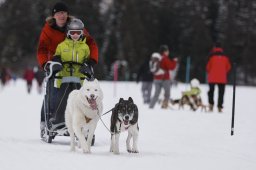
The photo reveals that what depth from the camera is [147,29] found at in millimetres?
77875

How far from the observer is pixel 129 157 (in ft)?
26.1

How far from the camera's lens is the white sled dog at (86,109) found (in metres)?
8.20

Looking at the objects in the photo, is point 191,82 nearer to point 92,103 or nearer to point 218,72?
point 218,72

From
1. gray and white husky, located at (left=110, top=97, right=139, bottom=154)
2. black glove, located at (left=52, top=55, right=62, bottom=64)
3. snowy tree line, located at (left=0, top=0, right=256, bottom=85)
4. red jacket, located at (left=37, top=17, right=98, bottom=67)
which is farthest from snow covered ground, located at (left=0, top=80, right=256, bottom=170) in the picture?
snowy tree line, located at (left=0, top=0, right=256, bottom=85)

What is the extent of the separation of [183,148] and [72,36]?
7.43 ft

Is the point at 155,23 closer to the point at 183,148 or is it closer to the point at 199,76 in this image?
the point at 199,76

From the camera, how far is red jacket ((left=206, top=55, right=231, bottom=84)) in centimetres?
1805

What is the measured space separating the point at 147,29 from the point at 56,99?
68.5 meters

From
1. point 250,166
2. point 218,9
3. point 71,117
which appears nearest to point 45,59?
point 71,117

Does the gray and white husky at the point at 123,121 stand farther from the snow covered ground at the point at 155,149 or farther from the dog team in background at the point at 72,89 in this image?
the snow covered ground at the point at 155,149

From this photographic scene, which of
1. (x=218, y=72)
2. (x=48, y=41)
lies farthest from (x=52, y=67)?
(x=218, y=72)

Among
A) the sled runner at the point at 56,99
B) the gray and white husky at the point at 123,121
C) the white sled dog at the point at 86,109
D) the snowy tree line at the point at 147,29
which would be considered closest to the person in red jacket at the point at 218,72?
the sled runner at the point at 56,99

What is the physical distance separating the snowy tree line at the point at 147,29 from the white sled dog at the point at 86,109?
58.6 m

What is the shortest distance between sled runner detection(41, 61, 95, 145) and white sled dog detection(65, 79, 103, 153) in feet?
3.64
